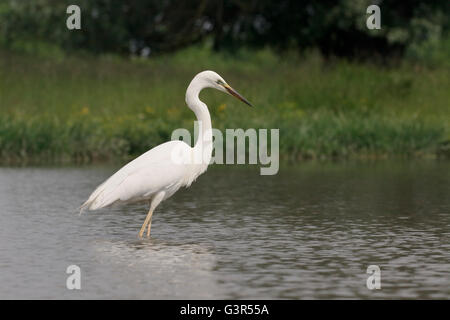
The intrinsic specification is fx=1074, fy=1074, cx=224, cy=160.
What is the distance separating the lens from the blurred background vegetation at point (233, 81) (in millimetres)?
20183

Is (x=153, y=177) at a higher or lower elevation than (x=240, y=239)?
higher

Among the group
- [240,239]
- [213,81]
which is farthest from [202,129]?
[240,239]

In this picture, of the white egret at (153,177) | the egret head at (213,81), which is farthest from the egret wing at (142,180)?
the egret head at (213,81)

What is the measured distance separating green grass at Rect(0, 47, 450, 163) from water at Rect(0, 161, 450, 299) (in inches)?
109

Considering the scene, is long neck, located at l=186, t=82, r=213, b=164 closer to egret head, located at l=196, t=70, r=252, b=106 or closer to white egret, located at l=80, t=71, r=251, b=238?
white egret, located at l=80, t=71, r=251, b=238

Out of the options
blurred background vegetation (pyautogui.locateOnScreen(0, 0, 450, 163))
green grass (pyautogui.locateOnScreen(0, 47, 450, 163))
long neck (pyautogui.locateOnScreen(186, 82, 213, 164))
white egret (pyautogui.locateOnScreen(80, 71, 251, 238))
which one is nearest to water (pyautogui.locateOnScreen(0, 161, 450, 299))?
white egret (pyautogui.locateOnScreen(80, 71, 251, 238))

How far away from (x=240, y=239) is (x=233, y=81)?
1570cm

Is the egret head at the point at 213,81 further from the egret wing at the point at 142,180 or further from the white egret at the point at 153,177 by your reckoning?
the egret wing at the point at 142,180

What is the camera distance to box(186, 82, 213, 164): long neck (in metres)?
11.0

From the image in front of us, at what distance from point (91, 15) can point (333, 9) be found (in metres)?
7.44

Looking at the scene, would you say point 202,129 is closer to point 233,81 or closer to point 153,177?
point 153,177

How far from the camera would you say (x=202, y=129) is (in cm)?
1109

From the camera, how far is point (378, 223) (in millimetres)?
11766

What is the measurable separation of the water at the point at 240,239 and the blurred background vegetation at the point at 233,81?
3021 mm
